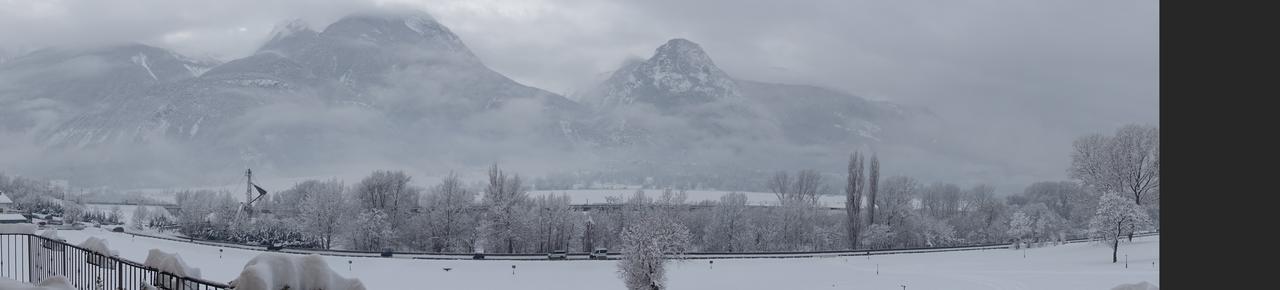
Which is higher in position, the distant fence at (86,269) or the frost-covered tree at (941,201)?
the distant fence at (86,269)

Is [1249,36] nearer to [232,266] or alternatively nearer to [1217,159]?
[1217,159]

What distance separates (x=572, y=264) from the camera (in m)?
47.6

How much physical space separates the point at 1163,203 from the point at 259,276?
6.16 metres

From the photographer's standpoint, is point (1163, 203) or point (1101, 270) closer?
point (1163, 203)

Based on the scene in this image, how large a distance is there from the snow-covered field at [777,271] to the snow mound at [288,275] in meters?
30.0

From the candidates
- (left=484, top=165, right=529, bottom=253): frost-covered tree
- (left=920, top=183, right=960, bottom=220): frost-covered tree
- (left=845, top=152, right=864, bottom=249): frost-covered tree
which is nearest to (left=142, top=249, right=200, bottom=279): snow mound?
(left=484, top=165, right=529, bottom=253): frost-covered tree

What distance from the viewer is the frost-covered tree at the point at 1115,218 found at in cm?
4388

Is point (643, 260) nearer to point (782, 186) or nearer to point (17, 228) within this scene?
point (17, 228)

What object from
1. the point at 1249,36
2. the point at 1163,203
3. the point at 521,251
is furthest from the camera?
the point at 521,251

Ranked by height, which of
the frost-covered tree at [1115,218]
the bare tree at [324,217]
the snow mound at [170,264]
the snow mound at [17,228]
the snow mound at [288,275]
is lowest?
the bare tree at [324,217]

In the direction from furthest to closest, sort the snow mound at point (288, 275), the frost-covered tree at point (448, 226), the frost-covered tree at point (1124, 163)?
1. the frost-covered tree at point (448, 226)
2. the frost-covered tree at point (1124, 163)
3. the snow mound at point (288, 275)

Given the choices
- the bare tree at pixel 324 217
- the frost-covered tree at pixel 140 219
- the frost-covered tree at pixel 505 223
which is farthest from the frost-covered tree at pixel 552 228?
the frost-covered tree at pixel 140 219

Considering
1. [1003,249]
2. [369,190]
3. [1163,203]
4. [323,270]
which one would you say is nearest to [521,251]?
[369,190]

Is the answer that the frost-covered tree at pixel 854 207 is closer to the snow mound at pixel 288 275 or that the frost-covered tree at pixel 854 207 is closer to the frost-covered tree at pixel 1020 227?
the frost-covered tree at pixel 1020 227
